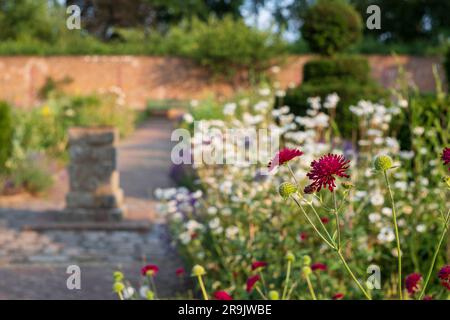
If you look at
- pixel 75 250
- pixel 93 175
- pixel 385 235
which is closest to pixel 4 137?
pixel 93 175

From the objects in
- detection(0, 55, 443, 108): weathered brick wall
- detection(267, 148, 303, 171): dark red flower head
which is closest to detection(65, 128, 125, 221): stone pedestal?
detection(267, 148, 303, 171): dark red flower head

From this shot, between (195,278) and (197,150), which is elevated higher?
(197,150)

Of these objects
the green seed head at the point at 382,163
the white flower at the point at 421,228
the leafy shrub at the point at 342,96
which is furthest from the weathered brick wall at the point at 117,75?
the green seed head at the point at 382,163

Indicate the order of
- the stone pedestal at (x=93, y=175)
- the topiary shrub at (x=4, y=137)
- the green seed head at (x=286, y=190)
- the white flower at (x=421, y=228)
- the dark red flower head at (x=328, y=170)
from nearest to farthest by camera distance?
the dark red flower head at (x=328, y=170) < the green seed head at (x=286, y=190) < the white flower at (x=421, y=228) < the stone pedestal at (x=93, y=175) < the topiary shrub at (x=4, y=137)

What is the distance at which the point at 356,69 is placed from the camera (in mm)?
10758

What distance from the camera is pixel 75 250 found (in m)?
5.85

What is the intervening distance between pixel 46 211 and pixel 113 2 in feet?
84.0

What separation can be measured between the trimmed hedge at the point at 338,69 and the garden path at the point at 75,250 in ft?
10.5

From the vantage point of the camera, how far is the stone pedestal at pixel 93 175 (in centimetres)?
697

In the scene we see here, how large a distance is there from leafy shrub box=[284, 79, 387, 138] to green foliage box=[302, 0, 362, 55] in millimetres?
1212

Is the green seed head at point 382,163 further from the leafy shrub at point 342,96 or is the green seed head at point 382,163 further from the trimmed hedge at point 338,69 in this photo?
the trimmed hedge at point 338,69

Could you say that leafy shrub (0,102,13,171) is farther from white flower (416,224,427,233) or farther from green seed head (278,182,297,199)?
green seed head (278,182,297,199)
